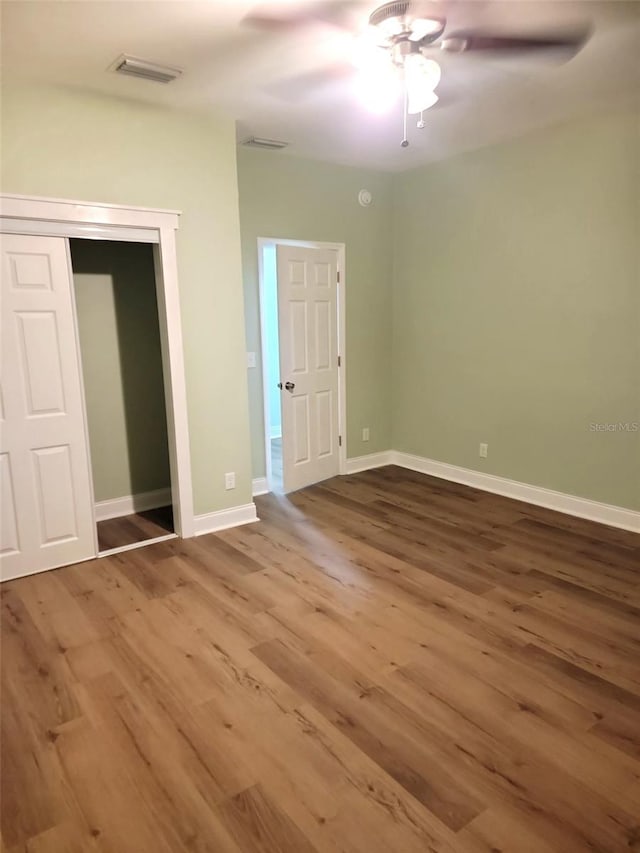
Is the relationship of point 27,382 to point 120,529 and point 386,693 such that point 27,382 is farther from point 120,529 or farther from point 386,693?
point 386,693

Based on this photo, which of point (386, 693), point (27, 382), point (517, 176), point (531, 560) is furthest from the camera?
point (517, 176)

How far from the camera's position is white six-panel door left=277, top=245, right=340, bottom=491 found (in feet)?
15.6

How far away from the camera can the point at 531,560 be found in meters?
3.51

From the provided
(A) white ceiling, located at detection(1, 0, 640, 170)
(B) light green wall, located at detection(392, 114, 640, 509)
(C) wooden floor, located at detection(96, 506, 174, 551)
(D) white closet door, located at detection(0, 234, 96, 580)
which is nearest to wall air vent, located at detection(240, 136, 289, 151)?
(A) white ceiling, located at detection(1, 0, 640, 170)

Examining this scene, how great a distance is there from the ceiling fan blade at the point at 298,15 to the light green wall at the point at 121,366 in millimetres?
2257

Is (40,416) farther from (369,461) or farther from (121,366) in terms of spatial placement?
(369,461)

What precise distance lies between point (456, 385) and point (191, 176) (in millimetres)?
2828

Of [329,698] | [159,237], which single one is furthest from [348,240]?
[329,698]

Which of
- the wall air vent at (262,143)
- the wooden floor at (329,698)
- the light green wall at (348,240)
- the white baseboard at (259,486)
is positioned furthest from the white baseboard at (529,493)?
the wall air vent at (262,143)

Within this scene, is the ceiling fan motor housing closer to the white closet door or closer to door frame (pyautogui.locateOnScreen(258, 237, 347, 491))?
the white closet door

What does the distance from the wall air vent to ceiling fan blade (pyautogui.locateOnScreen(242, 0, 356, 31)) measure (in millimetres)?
Answer: 1757

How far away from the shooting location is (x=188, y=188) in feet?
12.0

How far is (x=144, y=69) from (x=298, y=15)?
992mm

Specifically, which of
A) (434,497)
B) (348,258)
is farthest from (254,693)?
(348,258)
